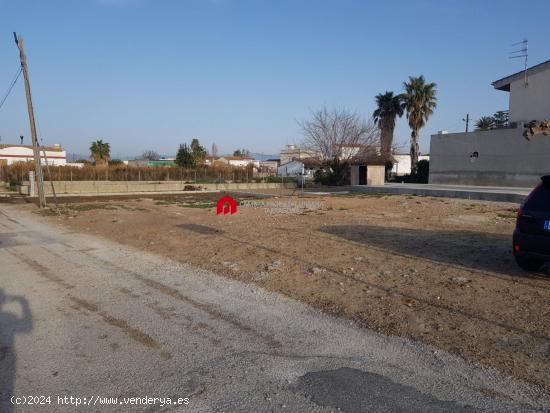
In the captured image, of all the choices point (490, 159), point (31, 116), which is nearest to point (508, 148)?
point (490, 159)

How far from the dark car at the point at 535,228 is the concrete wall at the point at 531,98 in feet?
93.0

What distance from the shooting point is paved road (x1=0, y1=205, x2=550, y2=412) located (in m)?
3.41

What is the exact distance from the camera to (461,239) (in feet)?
33.2

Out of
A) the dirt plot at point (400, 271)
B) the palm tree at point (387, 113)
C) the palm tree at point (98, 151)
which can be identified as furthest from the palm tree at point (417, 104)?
the palm tree at point (98, 151)

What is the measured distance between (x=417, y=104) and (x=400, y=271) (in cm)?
4401

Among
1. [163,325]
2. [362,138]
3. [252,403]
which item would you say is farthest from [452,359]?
[362,138]

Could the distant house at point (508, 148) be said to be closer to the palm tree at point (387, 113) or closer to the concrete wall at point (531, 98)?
the concrete wall at point (531, 98)

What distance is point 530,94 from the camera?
105ft

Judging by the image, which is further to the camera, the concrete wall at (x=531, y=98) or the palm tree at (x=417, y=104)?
the palm tree at (x=417, y=104)

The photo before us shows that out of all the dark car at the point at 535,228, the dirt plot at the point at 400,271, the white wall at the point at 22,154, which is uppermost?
the white wall at the point at 22,154

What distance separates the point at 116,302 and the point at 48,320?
90 cm

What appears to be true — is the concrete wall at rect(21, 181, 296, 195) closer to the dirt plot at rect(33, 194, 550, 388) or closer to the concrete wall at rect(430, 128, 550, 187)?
the concrete wall at rect(430, 128, 550, 187)

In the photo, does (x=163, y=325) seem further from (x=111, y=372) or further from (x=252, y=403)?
(x=252, y=403)

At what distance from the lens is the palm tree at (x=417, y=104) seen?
47469 millimetres
